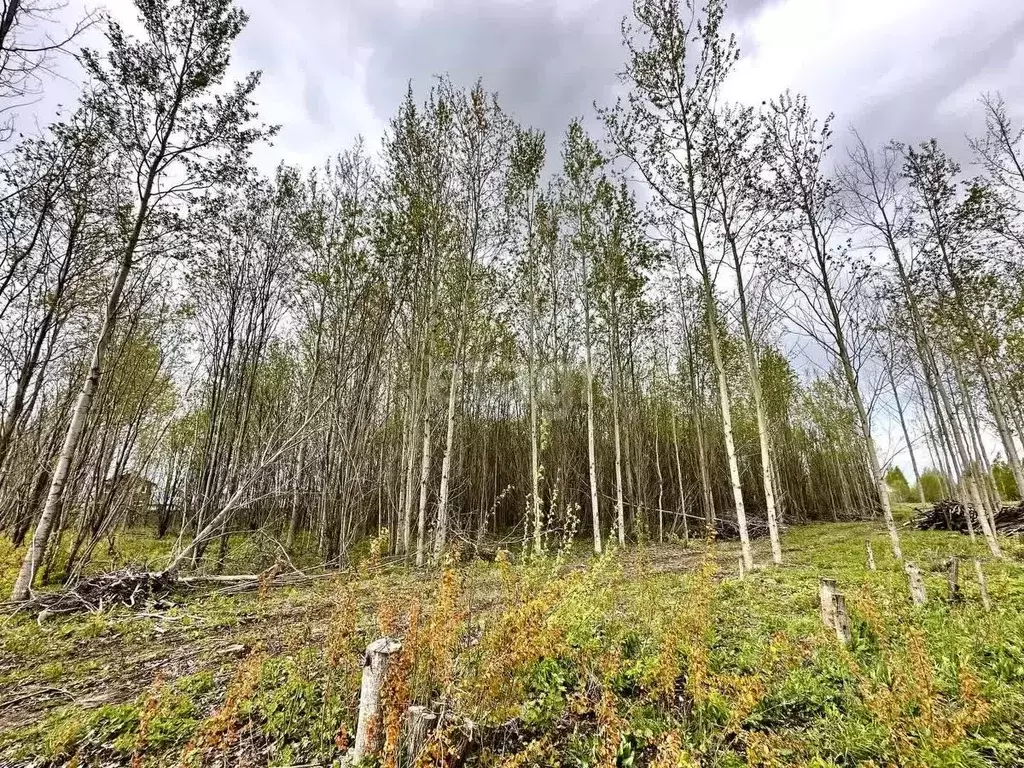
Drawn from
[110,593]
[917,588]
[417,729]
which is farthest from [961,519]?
[110,593]

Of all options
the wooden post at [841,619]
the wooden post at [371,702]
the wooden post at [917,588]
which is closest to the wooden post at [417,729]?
the wooden post at [371,702]

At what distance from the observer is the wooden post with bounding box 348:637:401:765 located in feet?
7.88

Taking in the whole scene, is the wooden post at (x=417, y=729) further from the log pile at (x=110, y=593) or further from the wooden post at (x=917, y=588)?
the log pile at (x=110, y=593)

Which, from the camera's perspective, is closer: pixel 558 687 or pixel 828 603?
pixel 558 687

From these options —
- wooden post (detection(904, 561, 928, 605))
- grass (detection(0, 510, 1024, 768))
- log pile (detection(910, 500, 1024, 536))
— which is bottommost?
grass (detection(0, 510, 1024, 768))

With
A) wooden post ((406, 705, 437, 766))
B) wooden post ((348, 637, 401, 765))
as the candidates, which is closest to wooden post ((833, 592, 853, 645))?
wooden post ((406, 705, 437, 766))

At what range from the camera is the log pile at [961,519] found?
11500mm

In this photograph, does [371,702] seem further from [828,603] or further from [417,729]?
[828,603]

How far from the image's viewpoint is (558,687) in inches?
127

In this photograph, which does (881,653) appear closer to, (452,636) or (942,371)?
(452,636)

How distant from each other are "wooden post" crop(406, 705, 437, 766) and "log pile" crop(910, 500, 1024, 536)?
1429 cm

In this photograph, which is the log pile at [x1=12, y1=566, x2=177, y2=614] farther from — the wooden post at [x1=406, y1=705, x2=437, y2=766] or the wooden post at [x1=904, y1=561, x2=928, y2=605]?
the wooden post at [x1=904, y1=561, x2=928, y2=605]

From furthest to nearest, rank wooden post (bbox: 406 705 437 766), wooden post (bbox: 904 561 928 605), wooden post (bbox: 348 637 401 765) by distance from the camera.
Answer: wooden post (bbox: 904 561 928 605), wooden post (bbox: 348 637 401 765), wooden post (bbox: 406 705 437 766)

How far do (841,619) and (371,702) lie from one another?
401cm
